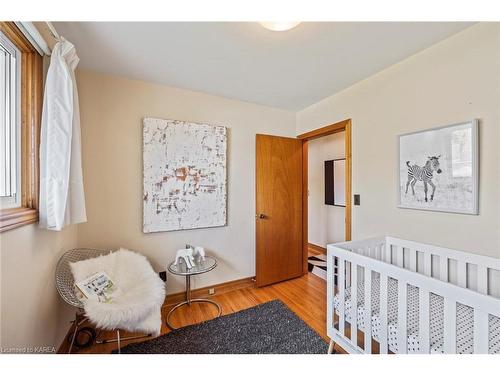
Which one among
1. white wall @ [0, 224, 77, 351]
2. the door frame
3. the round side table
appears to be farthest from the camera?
the door frame

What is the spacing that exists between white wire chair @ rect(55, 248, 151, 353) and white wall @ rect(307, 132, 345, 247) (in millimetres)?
3067

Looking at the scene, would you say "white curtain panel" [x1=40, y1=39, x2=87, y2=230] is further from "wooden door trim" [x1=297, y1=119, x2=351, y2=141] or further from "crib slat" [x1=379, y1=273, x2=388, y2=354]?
"wooden door trim" [x1=297, y1=119, x2=351, y2=141]

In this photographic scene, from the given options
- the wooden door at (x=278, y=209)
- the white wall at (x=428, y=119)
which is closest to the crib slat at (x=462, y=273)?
the white wall at (x=428, y=119)

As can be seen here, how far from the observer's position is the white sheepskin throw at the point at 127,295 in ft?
4.11

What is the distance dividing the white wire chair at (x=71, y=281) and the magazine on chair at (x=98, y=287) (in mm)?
63

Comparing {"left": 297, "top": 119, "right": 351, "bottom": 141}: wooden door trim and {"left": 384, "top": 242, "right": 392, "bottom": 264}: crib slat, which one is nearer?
{"left": 384, "top": 242, "right": 392, "bottom": 264}: crib slat

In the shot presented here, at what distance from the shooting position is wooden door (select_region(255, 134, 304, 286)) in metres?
2.60

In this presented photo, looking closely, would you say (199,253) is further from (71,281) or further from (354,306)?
(354,306)

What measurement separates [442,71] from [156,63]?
212 centimetres

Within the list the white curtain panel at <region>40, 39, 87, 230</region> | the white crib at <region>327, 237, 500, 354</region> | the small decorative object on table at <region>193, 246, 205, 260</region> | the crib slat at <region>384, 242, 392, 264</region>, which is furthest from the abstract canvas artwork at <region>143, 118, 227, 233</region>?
the crib slat at <region>384, 242, 392, 264</region>

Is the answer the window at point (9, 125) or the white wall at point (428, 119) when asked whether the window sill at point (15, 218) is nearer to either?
the window at point (9, 125)

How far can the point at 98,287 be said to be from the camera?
1523mm
